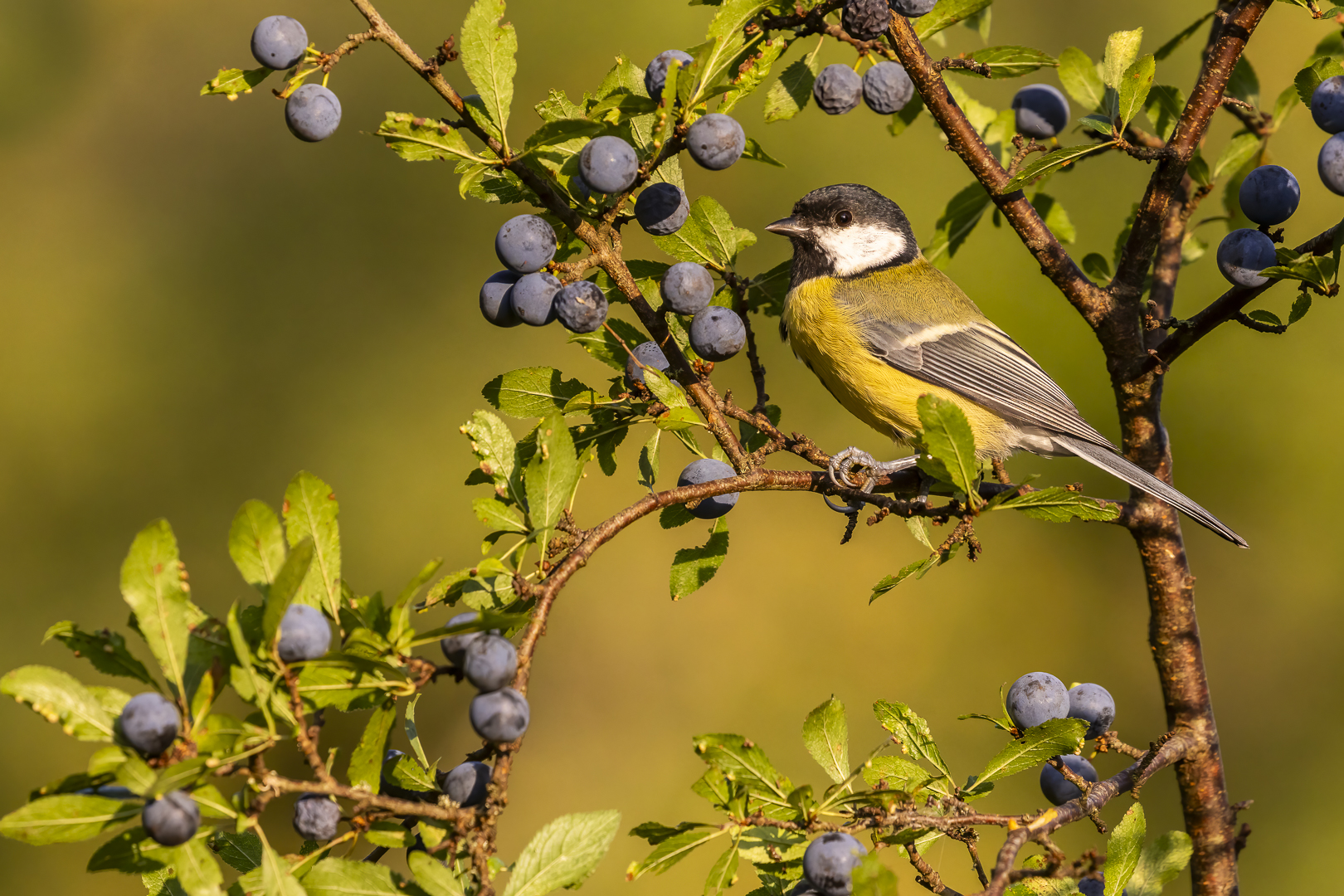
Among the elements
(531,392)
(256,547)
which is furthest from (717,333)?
(256,547)

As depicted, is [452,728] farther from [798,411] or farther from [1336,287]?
[1336,287]

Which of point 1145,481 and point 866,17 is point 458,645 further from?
point 1145,481

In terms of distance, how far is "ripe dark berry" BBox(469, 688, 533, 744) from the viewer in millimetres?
1162

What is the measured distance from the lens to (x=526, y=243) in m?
1.68

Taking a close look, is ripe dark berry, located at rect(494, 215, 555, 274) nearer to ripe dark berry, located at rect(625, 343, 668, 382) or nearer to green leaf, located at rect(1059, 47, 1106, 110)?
ripe dark berry, located at rect(625, 343, 668, 382)

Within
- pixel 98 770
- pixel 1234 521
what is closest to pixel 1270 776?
pixel 1234 521

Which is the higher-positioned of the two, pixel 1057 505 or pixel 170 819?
pixel 170 819

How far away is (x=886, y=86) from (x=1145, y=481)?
3.25 ft

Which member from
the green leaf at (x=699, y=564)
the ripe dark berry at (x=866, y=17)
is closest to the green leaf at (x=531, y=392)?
the green leaf at (x=699, y=564)

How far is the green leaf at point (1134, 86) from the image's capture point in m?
1.88

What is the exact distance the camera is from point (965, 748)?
4004 millimetres

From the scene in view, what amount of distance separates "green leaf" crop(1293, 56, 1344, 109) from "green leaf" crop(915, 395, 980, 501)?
111cm

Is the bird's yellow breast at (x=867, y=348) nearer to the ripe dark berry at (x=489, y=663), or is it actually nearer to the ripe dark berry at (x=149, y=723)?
the ripe dark berry at (x=489, y=663)

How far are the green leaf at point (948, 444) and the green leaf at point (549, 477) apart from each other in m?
0.48
